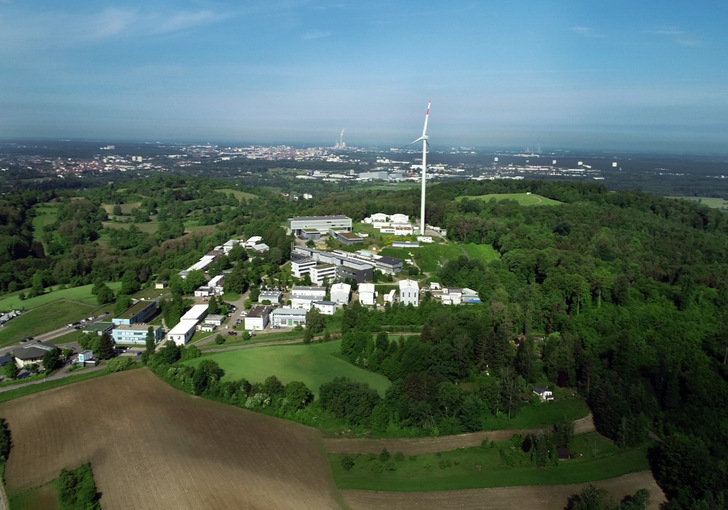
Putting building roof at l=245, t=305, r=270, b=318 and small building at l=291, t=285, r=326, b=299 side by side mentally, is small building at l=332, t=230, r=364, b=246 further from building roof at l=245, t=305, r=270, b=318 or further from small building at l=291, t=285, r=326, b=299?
building roof at l=245, t=305, r=270, b=318

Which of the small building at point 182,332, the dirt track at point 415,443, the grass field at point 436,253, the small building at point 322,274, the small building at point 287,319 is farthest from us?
the grass field at point 436,253

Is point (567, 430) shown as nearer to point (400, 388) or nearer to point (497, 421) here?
point (497, 421)

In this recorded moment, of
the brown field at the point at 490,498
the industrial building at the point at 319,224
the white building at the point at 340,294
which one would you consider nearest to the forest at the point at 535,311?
the brown field at the point at 490,498

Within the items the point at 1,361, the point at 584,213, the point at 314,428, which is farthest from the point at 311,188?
the point at 314,428

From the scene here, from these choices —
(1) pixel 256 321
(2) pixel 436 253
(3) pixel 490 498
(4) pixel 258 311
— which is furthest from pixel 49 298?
(3) pixel 490 498

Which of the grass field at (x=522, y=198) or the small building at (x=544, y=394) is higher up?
the grass field at (x=522, y=198)

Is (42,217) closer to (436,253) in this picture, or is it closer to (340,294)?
(340,294)

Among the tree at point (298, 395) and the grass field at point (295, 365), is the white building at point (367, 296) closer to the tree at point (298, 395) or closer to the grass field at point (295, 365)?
the grass field at point (295, 365)
